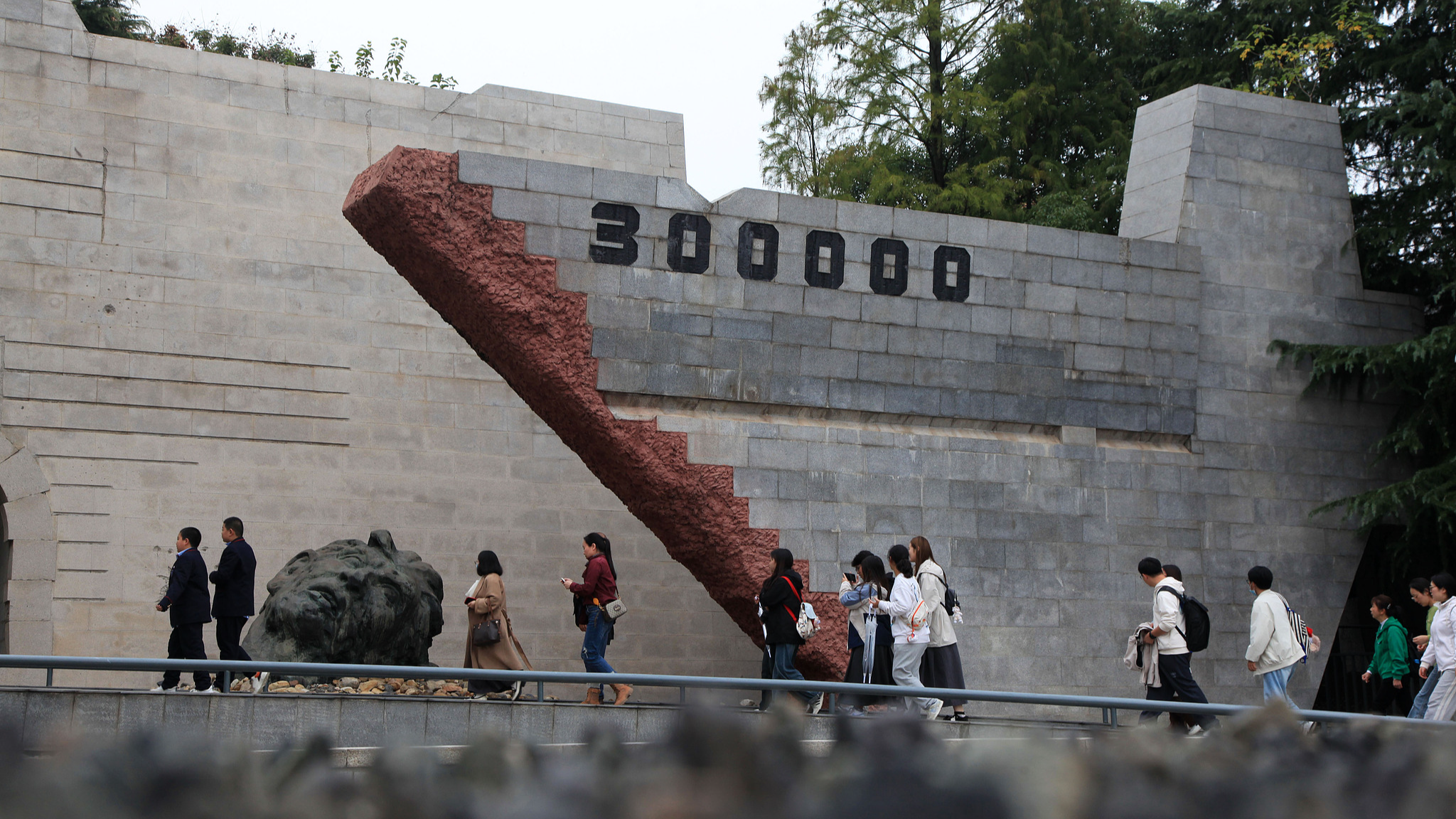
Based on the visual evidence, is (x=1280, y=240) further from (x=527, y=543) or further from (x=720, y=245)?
(x=527, y=543)

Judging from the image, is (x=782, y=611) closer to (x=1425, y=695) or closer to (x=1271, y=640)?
(x=1271, y=640)

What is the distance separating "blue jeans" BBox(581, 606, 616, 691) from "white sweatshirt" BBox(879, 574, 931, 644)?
2027mm

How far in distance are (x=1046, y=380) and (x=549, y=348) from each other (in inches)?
169

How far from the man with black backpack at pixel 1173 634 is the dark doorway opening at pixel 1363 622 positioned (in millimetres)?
4147

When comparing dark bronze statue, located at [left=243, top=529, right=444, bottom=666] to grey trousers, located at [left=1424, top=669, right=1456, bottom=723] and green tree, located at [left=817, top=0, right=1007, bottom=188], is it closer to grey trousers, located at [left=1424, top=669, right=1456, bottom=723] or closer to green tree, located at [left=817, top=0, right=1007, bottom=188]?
grey trousers, located at [left=1424, top=669, right=1456, bottom=723]

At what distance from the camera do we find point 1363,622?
13086 millimetres

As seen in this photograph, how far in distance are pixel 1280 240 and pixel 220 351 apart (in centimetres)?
1027

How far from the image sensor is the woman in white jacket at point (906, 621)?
8953 mm

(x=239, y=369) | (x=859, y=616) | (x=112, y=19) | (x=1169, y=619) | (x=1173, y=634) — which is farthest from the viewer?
(x=112, y=19)

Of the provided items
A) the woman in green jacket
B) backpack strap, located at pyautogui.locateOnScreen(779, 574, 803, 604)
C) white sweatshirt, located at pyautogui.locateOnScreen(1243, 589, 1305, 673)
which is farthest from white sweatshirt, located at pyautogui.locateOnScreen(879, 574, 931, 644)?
the woman in green jacket

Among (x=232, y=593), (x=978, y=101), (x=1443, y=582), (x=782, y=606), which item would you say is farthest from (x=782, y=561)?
(x=978, y=101)

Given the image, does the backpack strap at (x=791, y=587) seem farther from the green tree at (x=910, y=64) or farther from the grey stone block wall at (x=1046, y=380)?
the green tree at (x=910, y=64)

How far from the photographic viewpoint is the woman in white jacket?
29.4 ft

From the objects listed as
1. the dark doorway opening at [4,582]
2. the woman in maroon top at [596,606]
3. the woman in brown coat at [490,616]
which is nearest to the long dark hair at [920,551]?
the woman in maroon top at [596,606]
